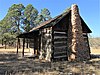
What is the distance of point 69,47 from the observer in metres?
18.4

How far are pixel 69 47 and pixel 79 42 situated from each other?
112cm

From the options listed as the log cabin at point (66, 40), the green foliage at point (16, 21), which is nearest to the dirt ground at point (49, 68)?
the log cabin at point (66, 40)

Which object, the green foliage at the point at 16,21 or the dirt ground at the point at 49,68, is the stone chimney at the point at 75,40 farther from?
the green foliage at the point at 16,21

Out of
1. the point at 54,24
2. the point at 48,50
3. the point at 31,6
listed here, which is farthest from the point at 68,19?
the point at 31,6

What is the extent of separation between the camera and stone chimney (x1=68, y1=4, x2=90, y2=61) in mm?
17766

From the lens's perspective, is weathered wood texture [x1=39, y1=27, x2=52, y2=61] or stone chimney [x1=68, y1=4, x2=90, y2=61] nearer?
stone chimney [x1=68, y1=4, x2=90, y2=61]

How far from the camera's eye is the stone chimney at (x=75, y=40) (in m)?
17.8

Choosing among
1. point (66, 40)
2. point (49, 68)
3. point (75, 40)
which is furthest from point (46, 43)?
point (49, 68)

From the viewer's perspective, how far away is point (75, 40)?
17.9 metres

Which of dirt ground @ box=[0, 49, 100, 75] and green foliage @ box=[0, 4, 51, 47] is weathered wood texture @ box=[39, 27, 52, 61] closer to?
dirt ground @ box=[0, 49, 100, 75]

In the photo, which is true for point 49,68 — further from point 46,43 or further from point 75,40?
point 46,43

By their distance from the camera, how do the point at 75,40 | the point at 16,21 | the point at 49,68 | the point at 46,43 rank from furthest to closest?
the point at 16,21 < the point at 46,43 < the point at 75,40 < the point at 49,68

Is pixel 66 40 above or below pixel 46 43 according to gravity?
above

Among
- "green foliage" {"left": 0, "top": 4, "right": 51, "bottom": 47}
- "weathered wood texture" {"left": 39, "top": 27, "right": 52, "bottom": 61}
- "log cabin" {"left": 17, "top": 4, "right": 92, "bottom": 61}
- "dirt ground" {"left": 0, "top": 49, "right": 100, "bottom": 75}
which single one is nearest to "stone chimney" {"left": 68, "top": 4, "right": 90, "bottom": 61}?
→ "log cabin" {"left": 17, "top": 4, "right": 92, "bottom": 61}
